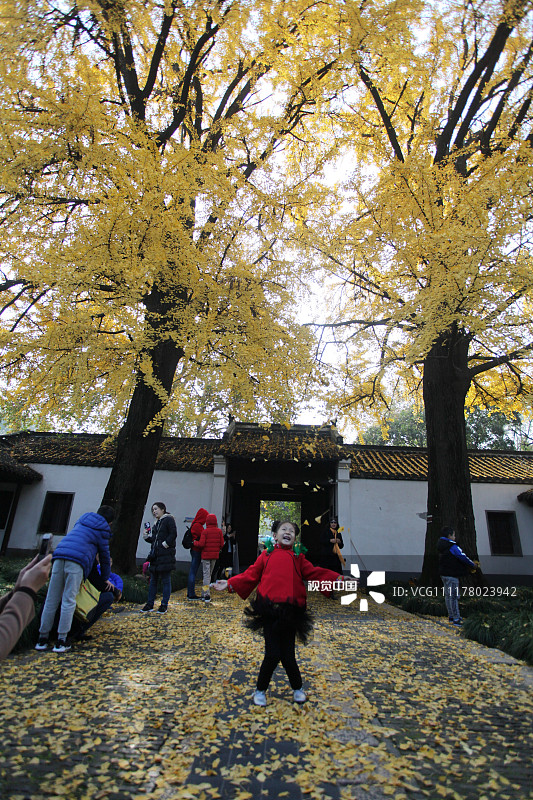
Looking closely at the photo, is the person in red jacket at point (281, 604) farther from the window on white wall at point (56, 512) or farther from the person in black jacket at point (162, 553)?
the window on white wall at point (56, 512)

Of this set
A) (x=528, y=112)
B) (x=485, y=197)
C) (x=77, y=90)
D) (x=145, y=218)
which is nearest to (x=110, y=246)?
(x=145, y=218)

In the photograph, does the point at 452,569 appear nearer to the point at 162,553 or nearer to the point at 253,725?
the point at 162,553

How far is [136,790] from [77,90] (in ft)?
26.5

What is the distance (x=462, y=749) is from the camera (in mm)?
2484

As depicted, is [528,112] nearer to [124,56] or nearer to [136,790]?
[124,56]

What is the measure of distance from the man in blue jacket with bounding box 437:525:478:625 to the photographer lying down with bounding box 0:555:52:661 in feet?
20.5

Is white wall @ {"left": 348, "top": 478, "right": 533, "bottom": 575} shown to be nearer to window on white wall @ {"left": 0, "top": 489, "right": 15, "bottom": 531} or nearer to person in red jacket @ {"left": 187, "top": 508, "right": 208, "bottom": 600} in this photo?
person in red jacket @ {"left": 187, "top": 508, "right": 208, "bottom": 600}

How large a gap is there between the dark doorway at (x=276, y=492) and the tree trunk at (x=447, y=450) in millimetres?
5355

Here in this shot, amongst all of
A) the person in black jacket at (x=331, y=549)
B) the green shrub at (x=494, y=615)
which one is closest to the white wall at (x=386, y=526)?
the green shrub at (x=494, y=615)

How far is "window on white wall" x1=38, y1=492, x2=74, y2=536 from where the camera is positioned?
47.6 feet

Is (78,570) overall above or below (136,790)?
above

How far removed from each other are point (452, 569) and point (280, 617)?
174 inches

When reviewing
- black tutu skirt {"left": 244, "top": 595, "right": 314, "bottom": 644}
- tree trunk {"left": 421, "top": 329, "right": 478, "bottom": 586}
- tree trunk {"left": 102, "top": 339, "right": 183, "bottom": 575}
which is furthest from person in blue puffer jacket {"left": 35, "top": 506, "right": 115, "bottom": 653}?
tree trunk {"left": 421, "top": 329, "right": 478, "bottom": 586}

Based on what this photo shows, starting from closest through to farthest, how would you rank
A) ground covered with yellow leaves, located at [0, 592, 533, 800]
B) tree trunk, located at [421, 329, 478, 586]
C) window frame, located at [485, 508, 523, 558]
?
ground covered with yellow leaves, located at [0, 592, 533, 800] < tree trunk, located at [421, 329, 478, 586] < window frame, located at [485, 508, 523, 558]
